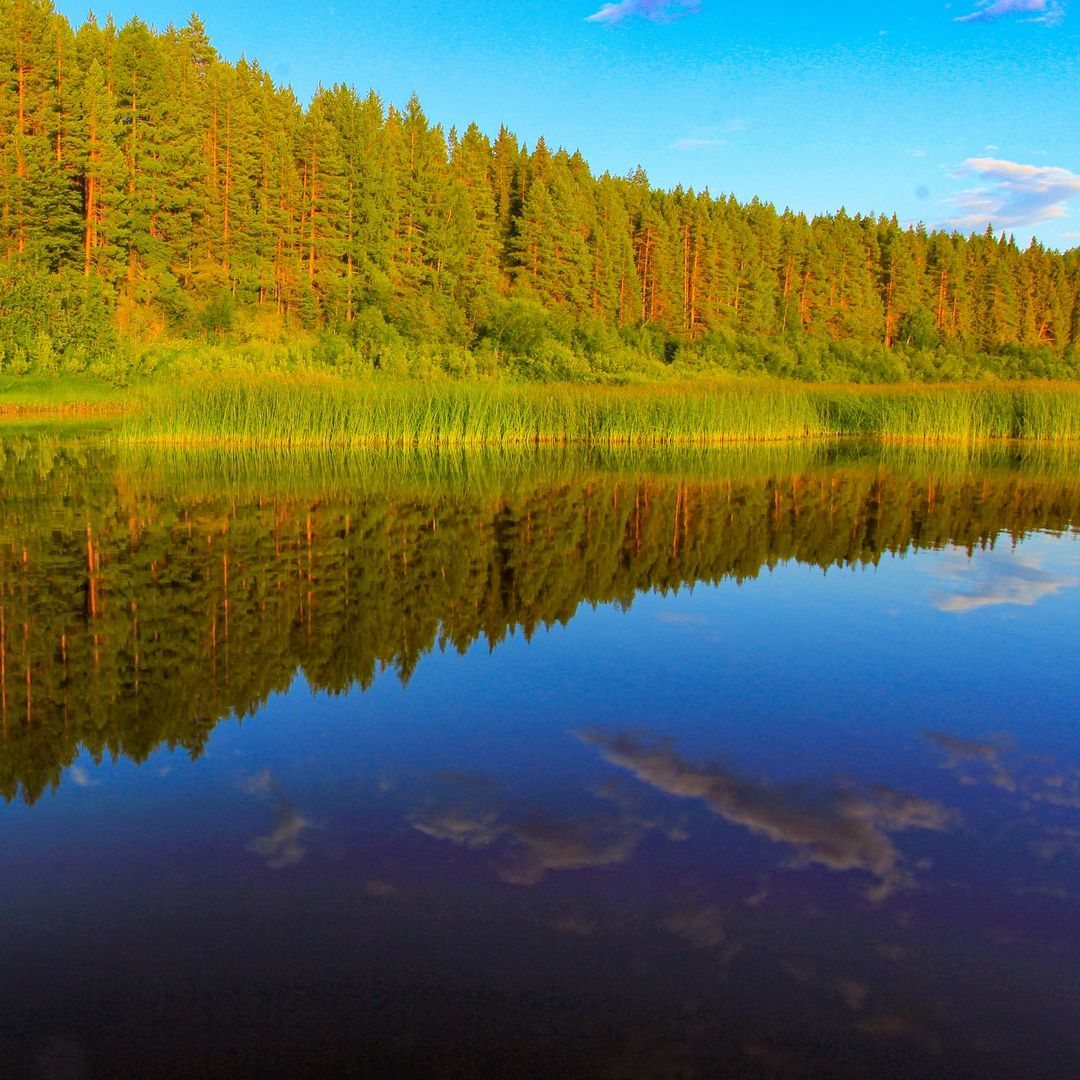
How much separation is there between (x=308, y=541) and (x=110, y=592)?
277cm

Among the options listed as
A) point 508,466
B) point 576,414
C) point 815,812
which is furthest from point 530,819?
point 576,414

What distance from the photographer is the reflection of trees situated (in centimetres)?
630

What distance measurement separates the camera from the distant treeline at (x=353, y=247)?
4138cm

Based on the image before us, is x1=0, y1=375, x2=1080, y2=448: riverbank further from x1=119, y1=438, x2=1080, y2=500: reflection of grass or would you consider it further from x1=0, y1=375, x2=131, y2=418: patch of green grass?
x1=0, y1=375, x2=131, y2=418: patch of green grass

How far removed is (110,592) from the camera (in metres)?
8.70

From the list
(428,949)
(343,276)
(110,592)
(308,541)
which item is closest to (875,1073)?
(428,949)

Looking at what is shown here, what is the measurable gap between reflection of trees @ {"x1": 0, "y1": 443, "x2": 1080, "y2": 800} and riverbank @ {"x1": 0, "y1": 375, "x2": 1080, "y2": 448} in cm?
426

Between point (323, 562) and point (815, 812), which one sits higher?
point (323, 562)

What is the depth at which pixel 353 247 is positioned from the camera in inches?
1953

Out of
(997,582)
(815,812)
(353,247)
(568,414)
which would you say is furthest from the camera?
(353,247)

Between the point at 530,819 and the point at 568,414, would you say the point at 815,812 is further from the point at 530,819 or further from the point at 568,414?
the point at 568,414

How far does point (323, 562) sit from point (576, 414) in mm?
15702

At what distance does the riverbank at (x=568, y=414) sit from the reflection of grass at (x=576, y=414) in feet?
0.09

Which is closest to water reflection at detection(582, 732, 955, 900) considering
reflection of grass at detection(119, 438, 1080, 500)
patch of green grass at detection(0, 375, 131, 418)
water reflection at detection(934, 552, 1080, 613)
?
water reflection at detection(934, 552, 1080, 613)
